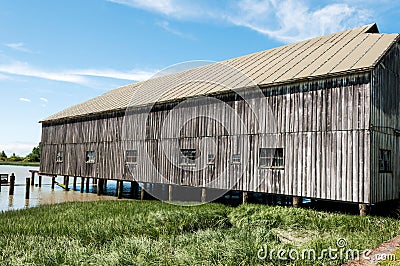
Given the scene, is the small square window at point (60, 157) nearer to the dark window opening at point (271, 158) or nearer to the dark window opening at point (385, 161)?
the dark window opening at point (271, 158)

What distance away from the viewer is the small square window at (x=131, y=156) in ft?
78.4

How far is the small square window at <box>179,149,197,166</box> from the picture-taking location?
20.0 meters

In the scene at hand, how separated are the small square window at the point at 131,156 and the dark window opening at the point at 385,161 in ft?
49.0

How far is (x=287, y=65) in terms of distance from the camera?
1783 cm

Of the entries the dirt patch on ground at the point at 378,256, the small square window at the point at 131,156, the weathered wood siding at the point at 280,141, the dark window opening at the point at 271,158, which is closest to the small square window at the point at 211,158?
the weathered wood siding at the point at 280,141

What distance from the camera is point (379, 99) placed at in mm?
14336

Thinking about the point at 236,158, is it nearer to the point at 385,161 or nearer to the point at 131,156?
the point at 385,161

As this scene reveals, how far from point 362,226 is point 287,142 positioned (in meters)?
4.93

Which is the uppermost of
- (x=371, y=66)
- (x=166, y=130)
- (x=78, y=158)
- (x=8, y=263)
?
(x=371, y=66)

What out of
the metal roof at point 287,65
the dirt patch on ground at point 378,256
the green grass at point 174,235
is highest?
the metal roof at point 287,65

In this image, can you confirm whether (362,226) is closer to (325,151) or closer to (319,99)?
(325,151)

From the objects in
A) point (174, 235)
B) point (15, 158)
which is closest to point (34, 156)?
point (15, 158)

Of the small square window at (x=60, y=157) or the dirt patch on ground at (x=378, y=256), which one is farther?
the small square window at (x=60, y=157)

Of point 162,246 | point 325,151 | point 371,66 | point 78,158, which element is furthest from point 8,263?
point 78,158
